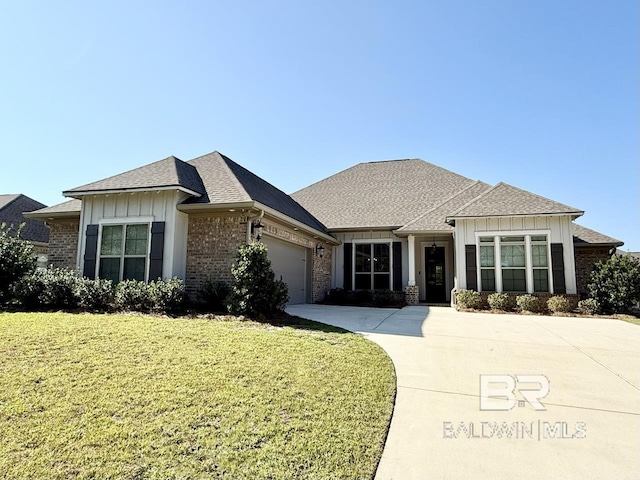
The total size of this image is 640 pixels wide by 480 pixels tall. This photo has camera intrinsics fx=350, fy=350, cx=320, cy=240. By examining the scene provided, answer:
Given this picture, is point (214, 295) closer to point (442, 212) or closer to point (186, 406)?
point (186, 406)

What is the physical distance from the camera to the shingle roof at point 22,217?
16656mm

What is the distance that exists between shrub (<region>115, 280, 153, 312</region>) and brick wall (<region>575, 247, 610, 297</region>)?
1487 cm

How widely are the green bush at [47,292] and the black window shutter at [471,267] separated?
11889 mm

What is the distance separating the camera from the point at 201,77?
10.7 m

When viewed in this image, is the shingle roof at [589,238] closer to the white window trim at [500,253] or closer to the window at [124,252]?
the white window trim at [500,253]

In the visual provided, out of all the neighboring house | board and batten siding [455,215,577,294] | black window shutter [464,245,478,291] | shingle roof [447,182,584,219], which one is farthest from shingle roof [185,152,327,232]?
the neighboring house

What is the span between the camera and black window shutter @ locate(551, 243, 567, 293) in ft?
37.8

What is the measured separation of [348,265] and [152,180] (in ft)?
28.3

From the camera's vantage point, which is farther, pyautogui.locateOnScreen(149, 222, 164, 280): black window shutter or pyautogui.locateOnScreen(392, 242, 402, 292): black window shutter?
pyautogui.locateOnScreen(392, 242, 402, 292): black window shutter

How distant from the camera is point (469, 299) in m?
11.9

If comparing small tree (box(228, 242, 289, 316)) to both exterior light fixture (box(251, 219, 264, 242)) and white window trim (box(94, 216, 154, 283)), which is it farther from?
white window trim (box(94, 216, 154, 283))

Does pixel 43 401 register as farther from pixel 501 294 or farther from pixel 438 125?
pixel 438 125

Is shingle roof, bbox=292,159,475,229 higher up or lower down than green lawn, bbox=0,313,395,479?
higher up

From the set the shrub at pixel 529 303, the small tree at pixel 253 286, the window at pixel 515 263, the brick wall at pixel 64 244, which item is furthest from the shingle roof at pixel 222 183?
the shrub at pixel 529 303
